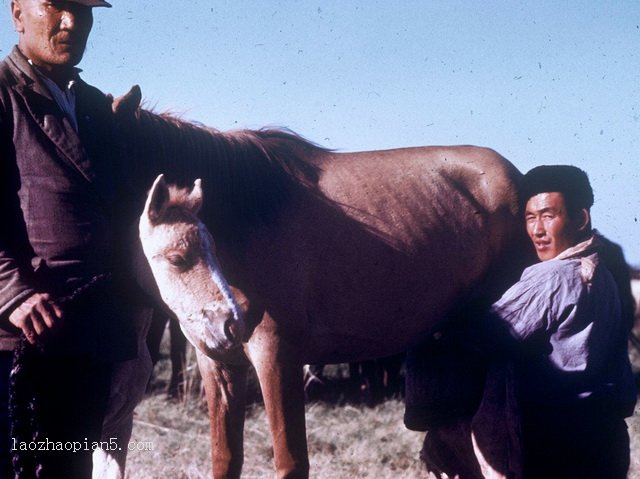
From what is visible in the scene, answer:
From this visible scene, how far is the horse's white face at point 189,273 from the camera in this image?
242 centimetres

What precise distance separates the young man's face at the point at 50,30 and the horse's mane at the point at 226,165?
0.54 meters

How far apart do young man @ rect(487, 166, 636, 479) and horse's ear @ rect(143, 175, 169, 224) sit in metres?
1.55

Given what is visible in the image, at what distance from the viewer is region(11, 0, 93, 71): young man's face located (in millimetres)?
2514

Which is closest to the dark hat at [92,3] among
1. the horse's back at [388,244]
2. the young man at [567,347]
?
the horse's back at [388,244]

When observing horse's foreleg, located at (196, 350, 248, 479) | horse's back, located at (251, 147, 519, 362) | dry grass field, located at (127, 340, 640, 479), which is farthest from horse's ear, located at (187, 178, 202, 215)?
dry grass field, located at (127, 340, 640, 479)

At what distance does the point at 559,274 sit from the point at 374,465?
→ 279 centimetres

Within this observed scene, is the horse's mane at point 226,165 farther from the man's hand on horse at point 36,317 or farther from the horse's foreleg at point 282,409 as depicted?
the man's hand on horse at point 36,317

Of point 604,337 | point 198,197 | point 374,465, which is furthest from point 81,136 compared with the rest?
point 374,465

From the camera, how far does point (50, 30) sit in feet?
8.28

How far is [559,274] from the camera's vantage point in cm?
296

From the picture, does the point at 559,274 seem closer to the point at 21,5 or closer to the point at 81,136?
the point at 81,136

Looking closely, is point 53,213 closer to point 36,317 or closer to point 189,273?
point 36,317

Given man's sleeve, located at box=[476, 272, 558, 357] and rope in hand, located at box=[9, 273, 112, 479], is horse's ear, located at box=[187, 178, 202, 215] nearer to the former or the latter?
rope in hand, located at box=[9, 273, 112, 479]

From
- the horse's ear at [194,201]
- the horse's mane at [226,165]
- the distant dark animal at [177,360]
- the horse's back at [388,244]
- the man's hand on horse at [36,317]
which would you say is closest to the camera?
the man's hand on horse at [36,317]
